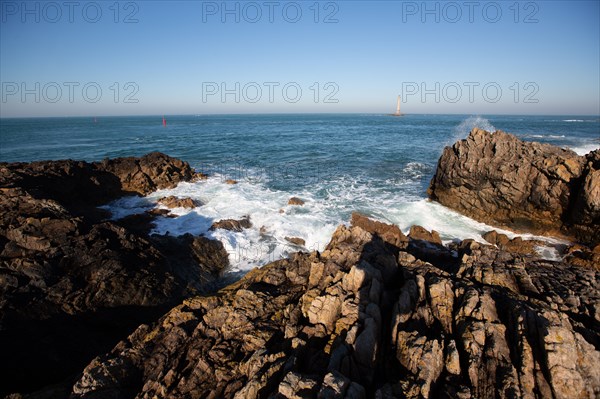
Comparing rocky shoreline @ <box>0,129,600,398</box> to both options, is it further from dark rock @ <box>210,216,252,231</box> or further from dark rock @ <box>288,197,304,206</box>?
dark rock @ <box>288,197,304,206</box>

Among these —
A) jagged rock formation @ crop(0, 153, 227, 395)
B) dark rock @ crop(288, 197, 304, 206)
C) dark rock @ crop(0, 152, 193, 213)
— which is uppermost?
dark rock @ crop(0, 152, 193, 213)

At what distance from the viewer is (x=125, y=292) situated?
1063 cm

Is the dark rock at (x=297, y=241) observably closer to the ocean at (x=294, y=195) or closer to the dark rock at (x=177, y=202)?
the ocean at (x=294, y=195)

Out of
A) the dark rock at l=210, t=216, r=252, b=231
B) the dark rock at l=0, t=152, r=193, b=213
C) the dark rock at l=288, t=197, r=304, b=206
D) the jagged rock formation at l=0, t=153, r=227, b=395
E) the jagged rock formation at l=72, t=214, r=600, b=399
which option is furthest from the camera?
the dark rock at l=288, t=197, r=304, b=206

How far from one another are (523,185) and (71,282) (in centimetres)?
2210

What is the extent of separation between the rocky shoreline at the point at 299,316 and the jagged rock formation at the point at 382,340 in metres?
Answer: 0.03

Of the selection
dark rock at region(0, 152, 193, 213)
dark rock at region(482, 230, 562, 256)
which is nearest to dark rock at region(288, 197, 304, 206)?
dark rock at region(0, 152, 193, 213)

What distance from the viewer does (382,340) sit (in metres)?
6.57

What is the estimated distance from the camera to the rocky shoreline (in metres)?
5.37

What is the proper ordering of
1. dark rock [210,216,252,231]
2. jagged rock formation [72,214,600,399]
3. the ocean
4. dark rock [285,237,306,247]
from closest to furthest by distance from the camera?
jagged rock formation [72,214,600,399], dark rock [285,237,306,247], the ocean, dark rock [210,216,252,231]

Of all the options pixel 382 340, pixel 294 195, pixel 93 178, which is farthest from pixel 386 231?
pixel 93 178

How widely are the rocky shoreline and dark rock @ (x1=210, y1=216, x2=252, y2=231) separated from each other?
2178mm

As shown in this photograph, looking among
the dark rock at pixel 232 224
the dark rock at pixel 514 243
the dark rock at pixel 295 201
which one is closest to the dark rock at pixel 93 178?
the dark rock at pixel 232 224

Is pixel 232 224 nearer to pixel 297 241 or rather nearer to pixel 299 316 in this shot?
pixel 297 241
